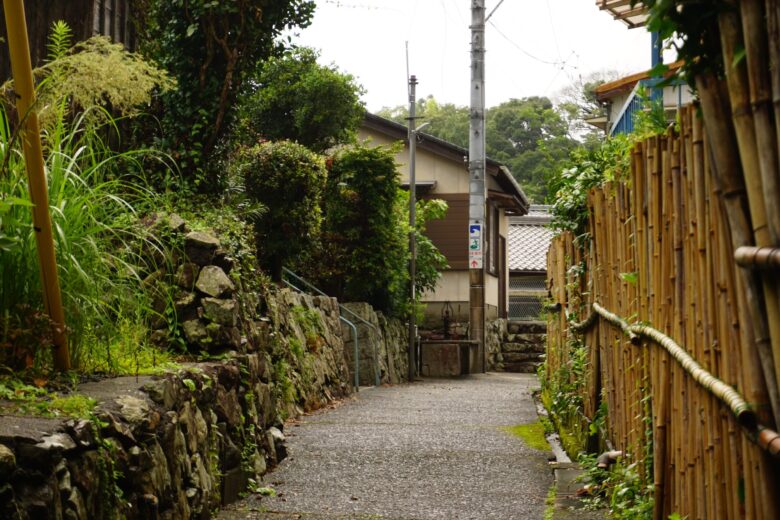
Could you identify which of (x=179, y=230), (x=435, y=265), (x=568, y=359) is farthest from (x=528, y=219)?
(x=179, y=230)

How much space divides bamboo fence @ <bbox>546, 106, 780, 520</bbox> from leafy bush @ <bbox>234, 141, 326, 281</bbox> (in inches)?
294

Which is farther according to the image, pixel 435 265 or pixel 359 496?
pixel 435 265

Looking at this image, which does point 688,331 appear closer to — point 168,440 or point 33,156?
point 168,440

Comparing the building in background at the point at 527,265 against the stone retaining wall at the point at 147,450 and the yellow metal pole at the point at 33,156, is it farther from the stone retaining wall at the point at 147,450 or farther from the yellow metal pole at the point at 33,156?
the yellow metal pole at the point at 33,156

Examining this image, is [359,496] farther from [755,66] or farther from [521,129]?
[521,129]

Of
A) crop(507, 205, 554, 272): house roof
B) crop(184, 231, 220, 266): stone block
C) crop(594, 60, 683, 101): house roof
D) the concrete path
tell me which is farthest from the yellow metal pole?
crop(507, 205, 554, 272): house roof

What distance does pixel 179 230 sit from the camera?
687 centimetres

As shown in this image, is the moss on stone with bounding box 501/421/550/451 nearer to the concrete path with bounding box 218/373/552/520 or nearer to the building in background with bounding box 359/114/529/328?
the concrete path with bounding box 218/373/552/520

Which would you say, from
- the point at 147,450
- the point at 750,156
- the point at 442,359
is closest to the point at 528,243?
the point at 442,359

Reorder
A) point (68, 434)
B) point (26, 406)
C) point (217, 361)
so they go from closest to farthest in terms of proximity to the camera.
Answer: point (68, 434)
point (26, 406)
point (217, 361)

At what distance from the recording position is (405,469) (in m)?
7.64

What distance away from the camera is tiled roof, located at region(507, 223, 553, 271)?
31.3m

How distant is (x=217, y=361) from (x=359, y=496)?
4.25ft

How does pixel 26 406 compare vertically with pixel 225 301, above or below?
below
